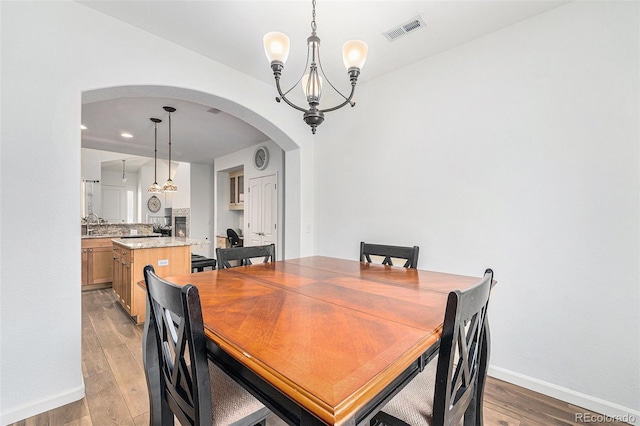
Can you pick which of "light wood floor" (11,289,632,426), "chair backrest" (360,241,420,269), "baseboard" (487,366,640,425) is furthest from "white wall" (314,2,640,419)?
"chair backrest" (360,241,420,269)

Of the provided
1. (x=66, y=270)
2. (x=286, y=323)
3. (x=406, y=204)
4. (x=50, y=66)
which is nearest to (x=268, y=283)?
(x=286, y=323)

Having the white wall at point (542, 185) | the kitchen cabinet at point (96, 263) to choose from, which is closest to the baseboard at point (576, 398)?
the white wall at point (542, 185)

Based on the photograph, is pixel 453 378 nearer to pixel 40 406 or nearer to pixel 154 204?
pixel 40 406

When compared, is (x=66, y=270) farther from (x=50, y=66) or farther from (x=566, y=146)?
(x=566, y=146)

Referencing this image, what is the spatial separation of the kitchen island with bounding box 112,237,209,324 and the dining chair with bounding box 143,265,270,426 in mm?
2416

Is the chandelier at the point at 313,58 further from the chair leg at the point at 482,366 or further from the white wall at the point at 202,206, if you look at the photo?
the white wall at the point at 202,206

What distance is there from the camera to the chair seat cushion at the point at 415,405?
99 cm

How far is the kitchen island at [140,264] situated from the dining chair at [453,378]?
3052 millimetres

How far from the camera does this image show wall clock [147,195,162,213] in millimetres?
10602

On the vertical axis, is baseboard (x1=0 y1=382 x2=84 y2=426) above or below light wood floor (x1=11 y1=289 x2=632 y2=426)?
above

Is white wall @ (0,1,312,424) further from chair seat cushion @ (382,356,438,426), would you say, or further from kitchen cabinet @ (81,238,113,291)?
kitchen cabinet @ (81,238,113,291)

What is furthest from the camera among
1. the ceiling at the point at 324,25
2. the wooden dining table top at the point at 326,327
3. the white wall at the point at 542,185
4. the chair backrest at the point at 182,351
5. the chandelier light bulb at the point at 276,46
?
the ceiling at the point at 324,25

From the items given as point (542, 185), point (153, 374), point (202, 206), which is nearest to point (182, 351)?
point (153, 374)

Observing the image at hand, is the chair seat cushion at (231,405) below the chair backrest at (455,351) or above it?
below
